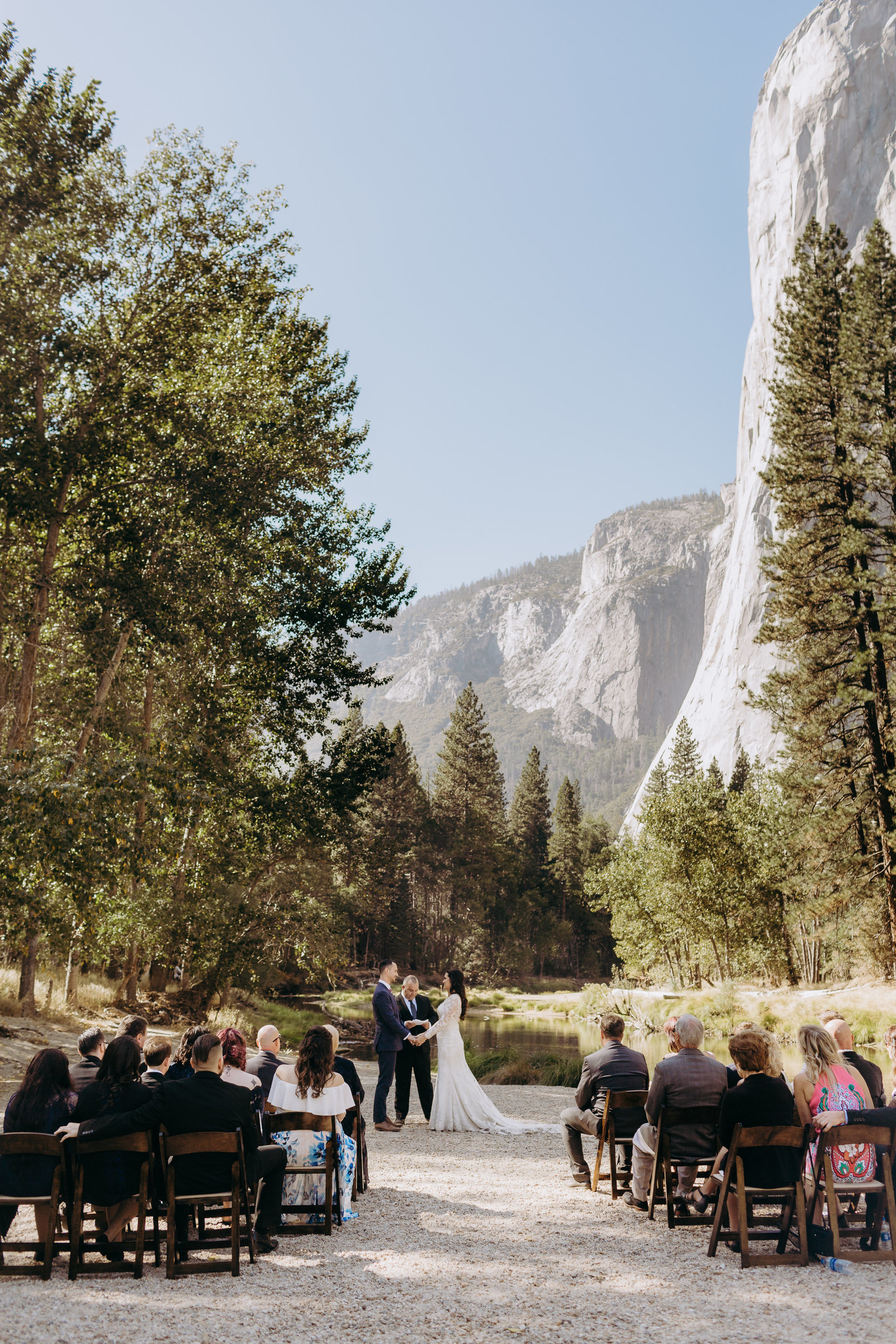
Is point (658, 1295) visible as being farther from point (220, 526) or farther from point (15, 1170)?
point (220, 526)

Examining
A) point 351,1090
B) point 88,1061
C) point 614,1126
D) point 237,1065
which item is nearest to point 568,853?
point 614,1126

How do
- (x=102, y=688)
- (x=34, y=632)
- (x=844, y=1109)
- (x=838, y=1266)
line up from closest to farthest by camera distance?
(x=838, y=1266), (x=844, y=1109), (x=34, y=632), (x=102, y=688)

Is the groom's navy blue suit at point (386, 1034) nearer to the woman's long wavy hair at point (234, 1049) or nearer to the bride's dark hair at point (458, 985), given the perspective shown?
the bride's dark hair at point (458, 985)

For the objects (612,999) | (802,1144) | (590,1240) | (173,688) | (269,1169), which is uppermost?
(173,688)

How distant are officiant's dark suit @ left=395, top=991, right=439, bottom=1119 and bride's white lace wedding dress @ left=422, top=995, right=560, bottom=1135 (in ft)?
0.64

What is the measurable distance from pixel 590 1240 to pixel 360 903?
21627mm

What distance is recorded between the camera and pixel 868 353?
21.0 meters

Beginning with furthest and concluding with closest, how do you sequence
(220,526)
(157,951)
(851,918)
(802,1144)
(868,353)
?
1. (851,918)
2. (868,353)
3. (157,951)
4. (220,526)
5. (802,1144)

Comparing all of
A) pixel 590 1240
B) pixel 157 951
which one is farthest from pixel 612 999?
pixel 590 1240

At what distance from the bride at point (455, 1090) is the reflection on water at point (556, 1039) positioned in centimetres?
684

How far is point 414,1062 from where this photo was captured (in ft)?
34.7

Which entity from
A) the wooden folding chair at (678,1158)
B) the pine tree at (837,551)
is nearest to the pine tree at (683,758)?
the pine tree at (837,551)

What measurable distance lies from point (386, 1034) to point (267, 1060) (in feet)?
11.9

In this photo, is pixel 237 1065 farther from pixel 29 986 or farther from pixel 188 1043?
pixel 29 986
